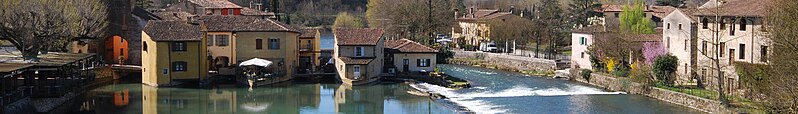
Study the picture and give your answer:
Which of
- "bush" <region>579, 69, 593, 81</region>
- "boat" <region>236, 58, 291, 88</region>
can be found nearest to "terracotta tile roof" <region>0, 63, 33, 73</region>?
"boat" <region>236, 58, 291, 88</region>

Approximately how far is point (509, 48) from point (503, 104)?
2773 centimetres

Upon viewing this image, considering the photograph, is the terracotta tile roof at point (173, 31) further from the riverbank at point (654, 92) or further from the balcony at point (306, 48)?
the riverbank at point (654, 92)

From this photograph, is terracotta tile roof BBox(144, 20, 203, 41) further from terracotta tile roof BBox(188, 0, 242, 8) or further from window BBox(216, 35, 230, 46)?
terracotta tile roof BBox(188, 0, 242, 8)

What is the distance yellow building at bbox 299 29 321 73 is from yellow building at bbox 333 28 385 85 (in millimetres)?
2686

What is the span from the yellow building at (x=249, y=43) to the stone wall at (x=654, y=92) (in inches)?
457

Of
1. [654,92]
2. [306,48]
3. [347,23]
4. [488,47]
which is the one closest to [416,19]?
[488,47]

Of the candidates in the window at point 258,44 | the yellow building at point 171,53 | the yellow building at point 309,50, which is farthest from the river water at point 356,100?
the yellow building at point 309,50

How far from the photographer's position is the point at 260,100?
33.7 metres

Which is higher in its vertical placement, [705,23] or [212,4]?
[212,4]

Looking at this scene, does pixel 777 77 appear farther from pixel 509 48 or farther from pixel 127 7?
pixel 509 48

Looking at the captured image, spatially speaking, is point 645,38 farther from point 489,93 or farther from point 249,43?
point 249,43

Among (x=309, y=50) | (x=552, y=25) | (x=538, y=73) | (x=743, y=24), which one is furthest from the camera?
(x=552, y=25)

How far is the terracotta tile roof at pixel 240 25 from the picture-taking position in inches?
1574

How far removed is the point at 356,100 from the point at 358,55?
20.1 ft
